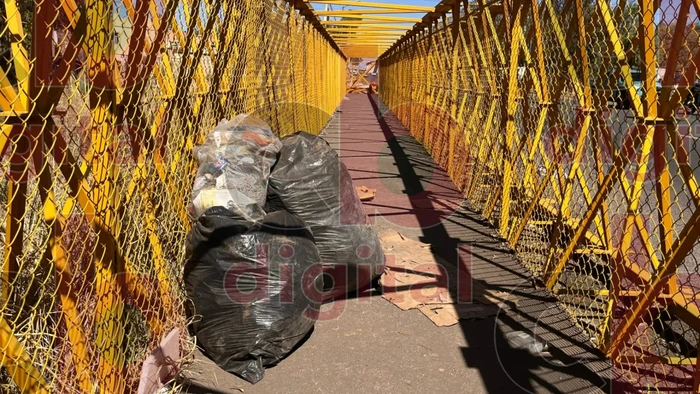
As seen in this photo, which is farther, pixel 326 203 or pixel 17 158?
pixel 326 203

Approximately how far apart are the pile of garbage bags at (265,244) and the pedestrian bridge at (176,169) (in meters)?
0.22

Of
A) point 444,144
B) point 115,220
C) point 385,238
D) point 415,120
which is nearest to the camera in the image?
point 115,220

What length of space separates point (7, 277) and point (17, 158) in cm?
47

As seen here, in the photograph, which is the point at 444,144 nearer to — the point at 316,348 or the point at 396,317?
the point at 396,317

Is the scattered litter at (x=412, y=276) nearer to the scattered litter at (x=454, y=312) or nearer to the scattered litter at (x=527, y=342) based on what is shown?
the scattered litter at (x=454, y=312)

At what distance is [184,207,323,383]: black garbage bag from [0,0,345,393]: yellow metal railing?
0.72ft

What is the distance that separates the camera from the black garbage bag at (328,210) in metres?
3.44

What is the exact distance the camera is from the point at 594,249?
3.77m

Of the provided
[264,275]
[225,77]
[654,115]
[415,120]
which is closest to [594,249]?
[654,115]

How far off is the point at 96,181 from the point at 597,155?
121 inches

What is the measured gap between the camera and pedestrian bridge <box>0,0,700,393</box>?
1841 millimetres

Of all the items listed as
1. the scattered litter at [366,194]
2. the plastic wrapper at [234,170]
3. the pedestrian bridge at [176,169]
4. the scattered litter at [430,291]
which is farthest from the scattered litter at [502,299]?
the scattered litter at [366,194]

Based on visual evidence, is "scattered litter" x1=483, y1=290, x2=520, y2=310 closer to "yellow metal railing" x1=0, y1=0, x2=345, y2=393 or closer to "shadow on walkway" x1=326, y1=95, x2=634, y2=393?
"shadow on walkway" x1=326, y1=95, x2=634, y2=393

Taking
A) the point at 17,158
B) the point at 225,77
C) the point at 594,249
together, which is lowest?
the point at 594,249
